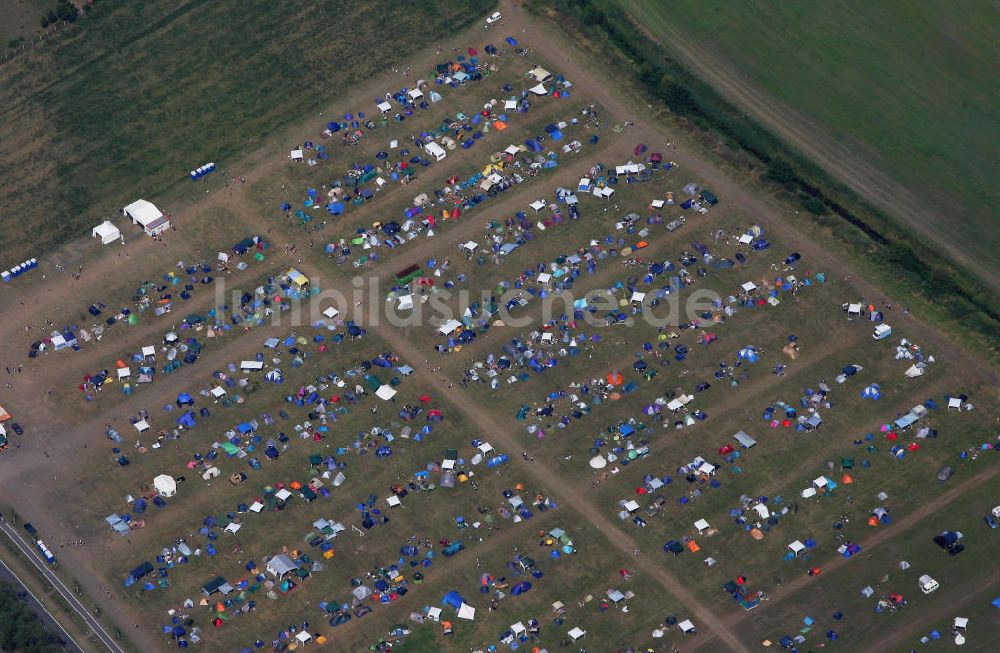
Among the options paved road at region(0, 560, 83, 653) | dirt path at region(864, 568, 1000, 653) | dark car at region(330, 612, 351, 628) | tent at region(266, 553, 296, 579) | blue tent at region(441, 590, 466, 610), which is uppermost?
dirt path at region(864, 568, 1000, 653)

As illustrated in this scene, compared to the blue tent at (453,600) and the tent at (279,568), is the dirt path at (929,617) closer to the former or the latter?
the blue tent at (453,600)

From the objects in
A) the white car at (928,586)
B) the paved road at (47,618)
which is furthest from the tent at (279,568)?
the white car at (928,586)

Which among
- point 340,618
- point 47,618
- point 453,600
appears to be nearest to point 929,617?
point 453,600

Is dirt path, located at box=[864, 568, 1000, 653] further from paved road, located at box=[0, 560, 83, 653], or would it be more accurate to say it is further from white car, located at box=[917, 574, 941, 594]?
paved road, located at box=[0, 560, 83, 653]

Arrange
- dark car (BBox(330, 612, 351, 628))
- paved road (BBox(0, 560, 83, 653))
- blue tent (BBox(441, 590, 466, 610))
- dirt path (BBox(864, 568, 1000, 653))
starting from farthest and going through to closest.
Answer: blue tent (BBox(441, 590, 466, 610))
dark car (BBox(330, 612, 351, 628))
paved road (BBox(0, 560, 83, 653))
dirt path (BBox(864, 568, 1000, 653))

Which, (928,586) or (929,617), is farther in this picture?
(928,586)

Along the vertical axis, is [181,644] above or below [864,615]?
below

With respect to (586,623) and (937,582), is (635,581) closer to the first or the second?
(586,623)

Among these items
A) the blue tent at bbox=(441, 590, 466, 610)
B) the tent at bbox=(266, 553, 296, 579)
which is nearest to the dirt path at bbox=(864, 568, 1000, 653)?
the blue tent at bbox=(441, 590, 466, 610)

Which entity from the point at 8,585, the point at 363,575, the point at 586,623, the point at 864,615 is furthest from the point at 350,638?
the point at 864,615

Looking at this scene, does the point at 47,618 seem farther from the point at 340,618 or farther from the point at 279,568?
the point at 340,618
